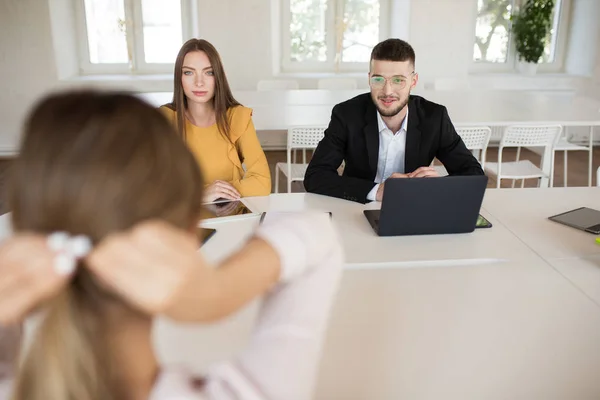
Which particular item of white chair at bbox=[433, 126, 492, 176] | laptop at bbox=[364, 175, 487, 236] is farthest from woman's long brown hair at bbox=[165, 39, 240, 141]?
white chair at bbox=[433, 126, 492, 176]

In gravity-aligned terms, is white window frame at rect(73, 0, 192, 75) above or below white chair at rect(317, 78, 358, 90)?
above

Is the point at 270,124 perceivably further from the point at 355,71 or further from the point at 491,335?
the point at 355,71

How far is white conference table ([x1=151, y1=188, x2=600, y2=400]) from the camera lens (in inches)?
45.1

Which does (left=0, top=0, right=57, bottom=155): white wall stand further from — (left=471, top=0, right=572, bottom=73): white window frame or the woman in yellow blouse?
(left=471, top=0, right=572, bottom=73): white window frame

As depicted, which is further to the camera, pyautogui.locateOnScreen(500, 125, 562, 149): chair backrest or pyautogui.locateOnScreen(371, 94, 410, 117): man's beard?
pyautogui.locateOnScreen(500, 125, 562, 149): chair backrest

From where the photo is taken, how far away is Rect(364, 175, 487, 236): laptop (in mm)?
1726

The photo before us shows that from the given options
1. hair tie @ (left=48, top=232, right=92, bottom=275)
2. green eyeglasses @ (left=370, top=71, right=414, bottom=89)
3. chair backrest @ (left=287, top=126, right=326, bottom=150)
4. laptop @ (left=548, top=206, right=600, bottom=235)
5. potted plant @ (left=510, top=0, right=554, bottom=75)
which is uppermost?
potted plant @ (left=510, top=0, right=554, bottom=75)

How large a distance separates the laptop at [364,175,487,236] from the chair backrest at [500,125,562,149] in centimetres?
226

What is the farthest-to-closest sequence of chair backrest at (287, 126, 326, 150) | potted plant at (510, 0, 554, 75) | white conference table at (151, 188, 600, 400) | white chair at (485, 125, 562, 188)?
potted plant at (510, 0, 554, 75), white chair at (485, 125, 562, 188), chair backrest at (287, 126, 326, 150), white conference table at (151, 188, 600, 400)

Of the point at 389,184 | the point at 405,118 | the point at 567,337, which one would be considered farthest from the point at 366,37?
the point at 567,337

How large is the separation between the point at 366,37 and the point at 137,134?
647 cm

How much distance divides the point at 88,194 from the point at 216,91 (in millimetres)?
2099

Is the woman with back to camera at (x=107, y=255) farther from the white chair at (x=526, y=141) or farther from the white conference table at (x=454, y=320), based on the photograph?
the white chair at (x=526, y=141)

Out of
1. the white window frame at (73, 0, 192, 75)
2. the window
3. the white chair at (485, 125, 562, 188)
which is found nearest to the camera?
the white chair at (485, 125, 562, 188)
